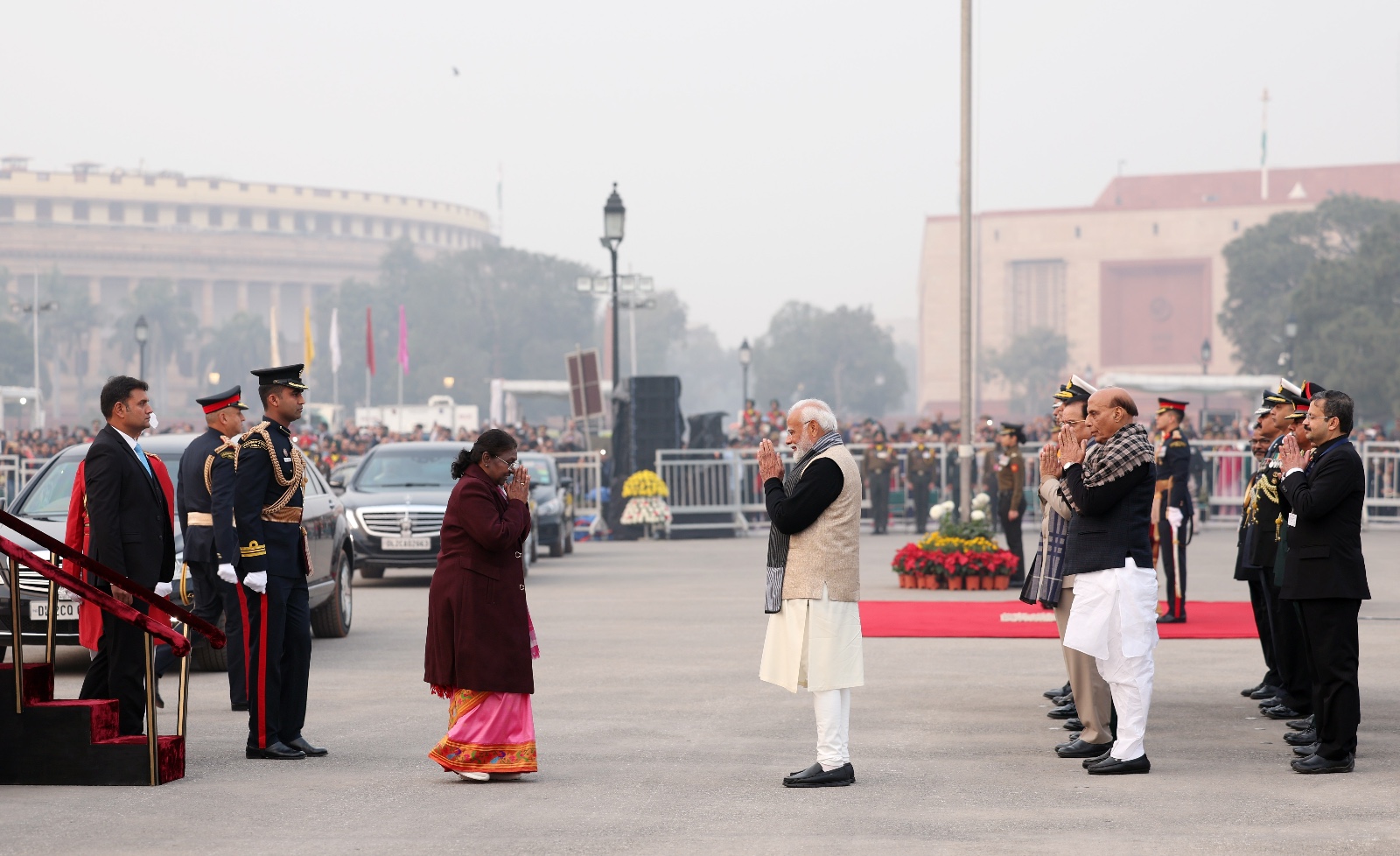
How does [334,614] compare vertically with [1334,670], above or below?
below

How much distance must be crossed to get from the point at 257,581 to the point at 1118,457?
14.0ft

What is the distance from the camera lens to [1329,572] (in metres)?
8.30

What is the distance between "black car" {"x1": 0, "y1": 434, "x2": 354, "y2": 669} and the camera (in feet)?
36.9

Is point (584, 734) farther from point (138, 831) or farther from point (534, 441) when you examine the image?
point (534, 441)

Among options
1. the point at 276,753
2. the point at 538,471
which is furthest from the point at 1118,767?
the point at 538,471

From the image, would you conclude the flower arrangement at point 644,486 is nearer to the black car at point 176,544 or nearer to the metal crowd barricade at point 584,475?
the metal crowd barricade at point 584,475

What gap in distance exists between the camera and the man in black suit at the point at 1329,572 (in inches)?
324

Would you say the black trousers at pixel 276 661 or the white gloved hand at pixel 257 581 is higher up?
the white gloved hand at pixel 257 581

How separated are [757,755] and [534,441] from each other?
31.4 meters

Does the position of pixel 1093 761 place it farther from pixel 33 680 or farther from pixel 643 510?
pixel 643 510

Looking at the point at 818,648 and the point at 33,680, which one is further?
the point at 33,680

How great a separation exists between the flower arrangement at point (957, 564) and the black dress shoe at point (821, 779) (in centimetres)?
1097

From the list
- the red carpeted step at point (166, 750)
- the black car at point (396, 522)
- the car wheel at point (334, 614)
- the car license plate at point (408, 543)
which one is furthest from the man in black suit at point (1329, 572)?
the car license plate at point (408, 543)

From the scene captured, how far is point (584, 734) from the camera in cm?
940
